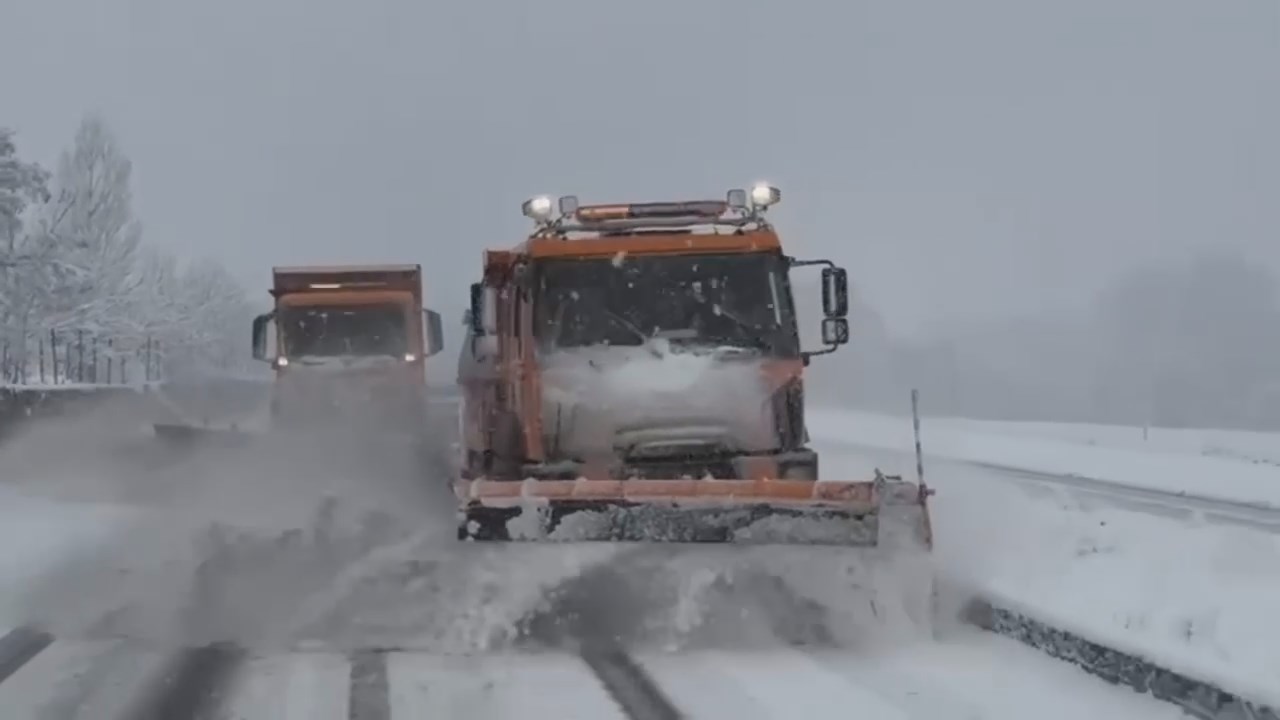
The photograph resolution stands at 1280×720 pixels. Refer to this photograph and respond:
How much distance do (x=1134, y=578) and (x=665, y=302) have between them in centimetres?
334

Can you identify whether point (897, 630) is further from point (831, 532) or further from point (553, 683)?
point (553, 683)

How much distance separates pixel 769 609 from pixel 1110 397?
82286 mm

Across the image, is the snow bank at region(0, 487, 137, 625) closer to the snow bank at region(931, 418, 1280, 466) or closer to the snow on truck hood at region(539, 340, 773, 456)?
the snow on truck hood at region(539, 340, 773, 456)

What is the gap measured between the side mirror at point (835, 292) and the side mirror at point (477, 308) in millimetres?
2320

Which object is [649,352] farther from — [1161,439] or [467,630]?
[1161,439]

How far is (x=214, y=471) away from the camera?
57.9ft

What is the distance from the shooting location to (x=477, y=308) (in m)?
10.6

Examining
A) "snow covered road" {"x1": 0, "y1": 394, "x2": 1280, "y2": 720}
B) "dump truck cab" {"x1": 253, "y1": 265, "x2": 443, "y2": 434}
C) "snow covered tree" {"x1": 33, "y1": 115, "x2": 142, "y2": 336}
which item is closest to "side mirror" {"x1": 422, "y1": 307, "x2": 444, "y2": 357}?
"dump truck cab" {"x1": 253, "y1": 265, "x2": 443, "y2": 434}

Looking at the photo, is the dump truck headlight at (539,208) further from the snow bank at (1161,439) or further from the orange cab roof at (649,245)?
the snow bank at (1161,439)

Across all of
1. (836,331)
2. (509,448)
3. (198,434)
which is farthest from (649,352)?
(198,434)

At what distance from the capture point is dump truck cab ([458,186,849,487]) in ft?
31.8

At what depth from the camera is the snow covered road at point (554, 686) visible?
642cm

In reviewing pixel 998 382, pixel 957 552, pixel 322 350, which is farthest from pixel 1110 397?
pixel 957 552

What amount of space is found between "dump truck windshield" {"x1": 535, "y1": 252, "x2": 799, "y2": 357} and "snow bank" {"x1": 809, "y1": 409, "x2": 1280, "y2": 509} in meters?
10.2
